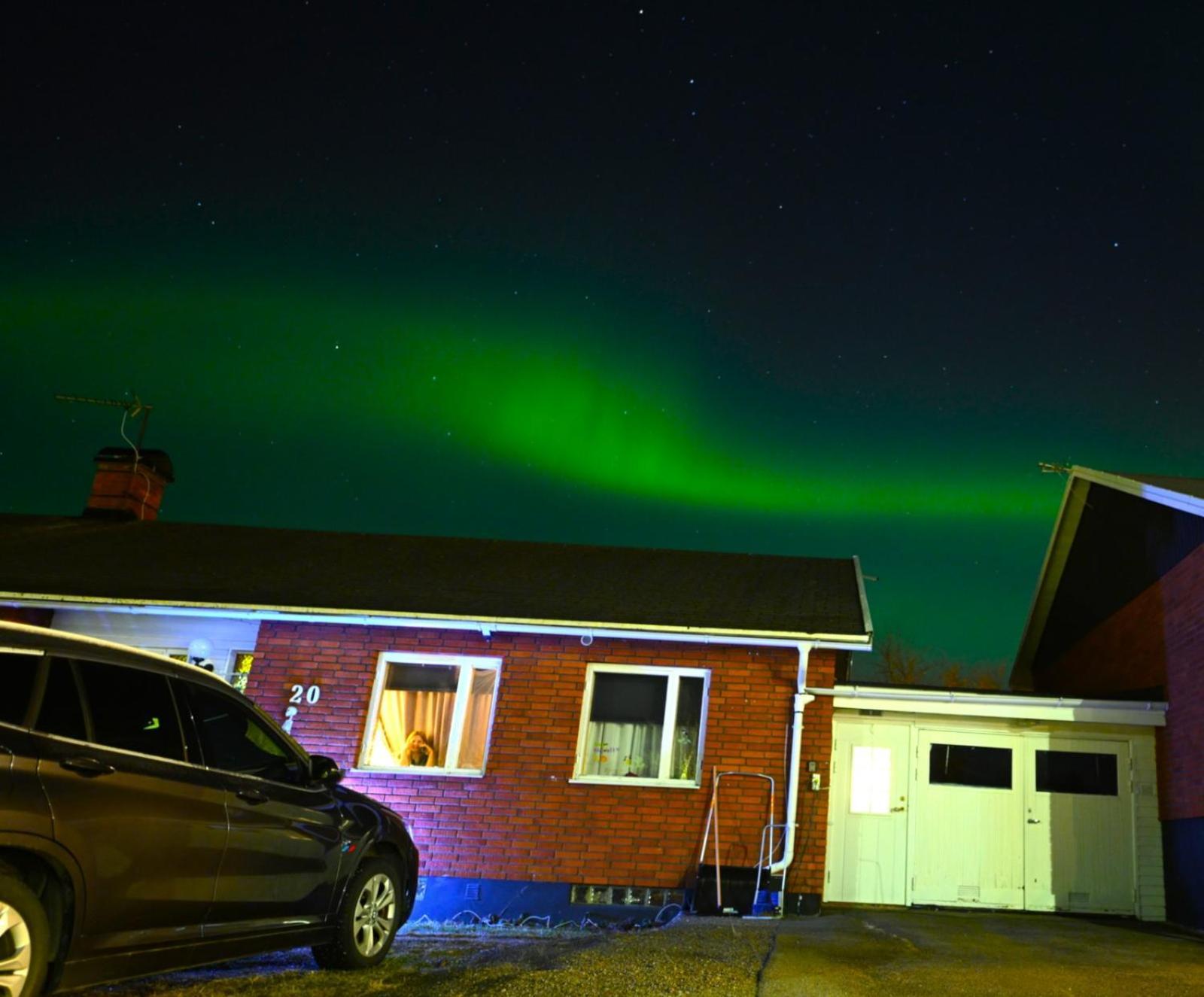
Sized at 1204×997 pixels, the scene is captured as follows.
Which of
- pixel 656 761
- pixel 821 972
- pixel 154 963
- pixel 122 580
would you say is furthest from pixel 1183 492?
pixel 122 580

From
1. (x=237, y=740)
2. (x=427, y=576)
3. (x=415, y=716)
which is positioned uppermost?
(x=427, y=576)

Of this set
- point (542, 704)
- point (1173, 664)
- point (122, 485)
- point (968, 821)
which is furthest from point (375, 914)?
point (122, 485)

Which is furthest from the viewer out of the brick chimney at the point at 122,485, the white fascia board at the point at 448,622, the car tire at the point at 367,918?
the brick chimney at the point at 122,485

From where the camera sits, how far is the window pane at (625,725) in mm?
12219

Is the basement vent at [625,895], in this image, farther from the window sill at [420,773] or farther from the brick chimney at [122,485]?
the brick chimney at [122,485]

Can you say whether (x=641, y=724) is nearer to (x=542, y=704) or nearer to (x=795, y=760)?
(x=542, y=704)

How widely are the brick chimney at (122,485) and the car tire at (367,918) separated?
514 inches

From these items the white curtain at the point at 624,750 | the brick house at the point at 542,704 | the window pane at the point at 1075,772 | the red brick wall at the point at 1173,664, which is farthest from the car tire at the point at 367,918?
the red brick wall at the point at 1173,664

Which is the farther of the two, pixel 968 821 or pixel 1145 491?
pixel 1145 491

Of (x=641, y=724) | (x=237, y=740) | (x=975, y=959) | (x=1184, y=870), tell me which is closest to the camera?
(x=237, y=740)

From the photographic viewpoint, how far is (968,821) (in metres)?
12.4

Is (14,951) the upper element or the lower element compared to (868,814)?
lower

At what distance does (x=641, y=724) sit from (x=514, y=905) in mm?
2422

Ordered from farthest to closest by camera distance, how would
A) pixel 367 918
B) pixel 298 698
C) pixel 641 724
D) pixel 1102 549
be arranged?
pixel 1102 549 < pixel 298 698 < pixel 641 724 < pixel 367 918
